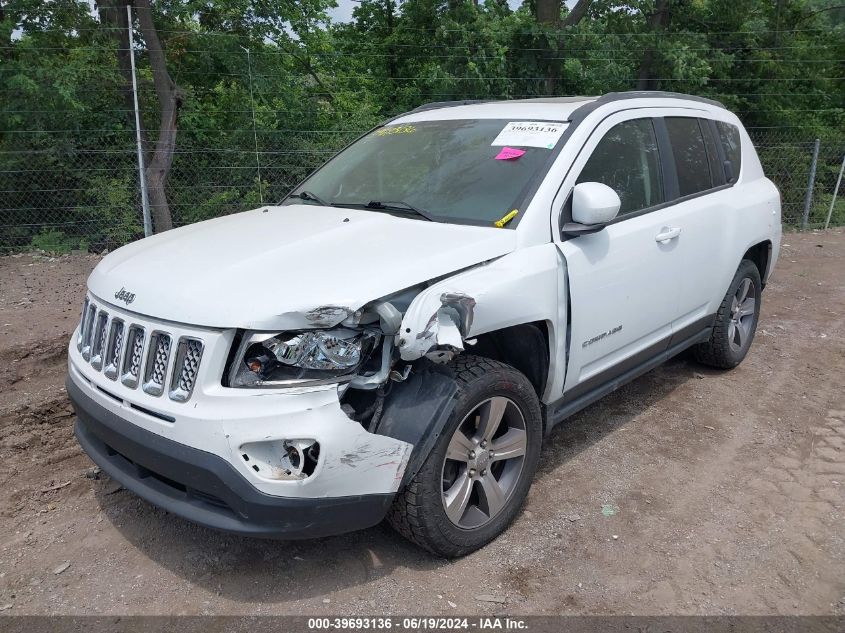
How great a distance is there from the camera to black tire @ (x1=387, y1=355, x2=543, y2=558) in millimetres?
2641

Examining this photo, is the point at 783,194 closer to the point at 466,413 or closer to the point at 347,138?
the point at 347,138

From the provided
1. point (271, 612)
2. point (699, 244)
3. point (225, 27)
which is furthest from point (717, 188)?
point (225, 27)

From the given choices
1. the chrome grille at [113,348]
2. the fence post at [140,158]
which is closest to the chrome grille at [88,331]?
the chrome grille at [113,348]

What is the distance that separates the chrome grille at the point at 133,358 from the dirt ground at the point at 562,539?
0.83 m

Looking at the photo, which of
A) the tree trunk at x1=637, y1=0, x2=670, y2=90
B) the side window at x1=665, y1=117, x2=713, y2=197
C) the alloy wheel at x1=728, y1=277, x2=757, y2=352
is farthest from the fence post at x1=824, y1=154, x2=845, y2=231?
the side window at x1=665, y1=117, x2=713, y2=197

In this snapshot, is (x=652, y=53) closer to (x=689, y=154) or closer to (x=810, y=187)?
(x=810, y=187)

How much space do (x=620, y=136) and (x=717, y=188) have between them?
120cm

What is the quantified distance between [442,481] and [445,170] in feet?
5.41

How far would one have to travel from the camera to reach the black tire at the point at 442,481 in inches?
104

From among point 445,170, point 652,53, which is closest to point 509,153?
point 445,170

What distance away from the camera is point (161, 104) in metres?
9.71

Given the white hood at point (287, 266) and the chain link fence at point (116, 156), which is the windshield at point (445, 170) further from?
the chain link fence at point (116, 156)

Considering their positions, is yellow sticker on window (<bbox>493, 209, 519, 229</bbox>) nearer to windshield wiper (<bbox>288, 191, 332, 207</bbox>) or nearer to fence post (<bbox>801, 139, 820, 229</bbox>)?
windshield wiper (<bbox>288, 191, 332, 207</bbox>)

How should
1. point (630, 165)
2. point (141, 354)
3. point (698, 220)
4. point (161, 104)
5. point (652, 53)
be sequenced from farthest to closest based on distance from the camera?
point (652, 53) → point (161, 104) → point (698, 220) → point (630, 165) → point (141, 354)
